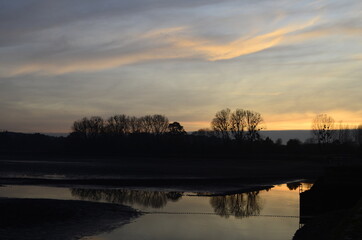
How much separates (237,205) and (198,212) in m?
4.74

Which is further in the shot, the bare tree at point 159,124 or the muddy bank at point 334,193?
the bare tree at point 159,124

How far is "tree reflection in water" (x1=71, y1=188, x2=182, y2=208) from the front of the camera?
33.0 metres

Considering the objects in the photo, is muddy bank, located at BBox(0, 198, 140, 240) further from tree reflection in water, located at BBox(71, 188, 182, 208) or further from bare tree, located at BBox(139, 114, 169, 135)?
bare tree, located at BBox(139, 114, 169, 135)

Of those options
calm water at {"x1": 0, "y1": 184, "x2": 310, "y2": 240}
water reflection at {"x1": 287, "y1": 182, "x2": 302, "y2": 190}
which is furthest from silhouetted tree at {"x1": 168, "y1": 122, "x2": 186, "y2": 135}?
calm water at {"x1": 0, "y1": 184, "x2": 310, "y2": 240}

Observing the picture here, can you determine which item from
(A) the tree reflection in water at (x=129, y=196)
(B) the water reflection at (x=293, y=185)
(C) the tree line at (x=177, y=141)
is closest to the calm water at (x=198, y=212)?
(A) the tree reflection in water at (x=129, y=196)

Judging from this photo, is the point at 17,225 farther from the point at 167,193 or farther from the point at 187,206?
the point at 167,193

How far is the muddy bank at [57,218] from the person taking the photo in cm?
2108

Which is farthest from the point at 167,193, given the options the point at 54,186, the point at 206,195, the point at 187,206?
the point at 54,186

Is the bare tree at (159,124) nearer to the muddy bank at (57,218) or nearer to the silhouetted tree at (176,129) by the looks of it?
the silhouetted tree at (176,129)

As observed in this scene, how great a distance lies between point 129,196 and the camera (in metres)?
36.3

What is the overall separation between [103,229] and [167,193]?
613 inches

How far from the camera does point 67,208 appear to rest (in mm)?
28266

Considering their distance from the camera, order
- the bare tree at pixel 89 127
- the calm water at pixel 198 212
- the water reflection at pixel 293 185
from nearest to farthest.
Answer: the calm water at pixel 198 212 < the water reflection at pixel 293 185 < the bare tree at pixel 89 127

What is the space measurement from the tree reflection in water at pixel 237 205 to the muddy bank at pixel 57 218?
6549mm
